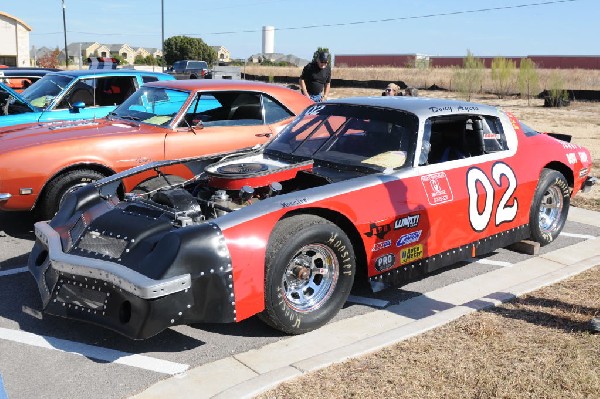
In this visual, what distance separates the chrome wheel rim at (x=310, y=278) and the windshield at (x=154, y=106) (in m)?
3.40

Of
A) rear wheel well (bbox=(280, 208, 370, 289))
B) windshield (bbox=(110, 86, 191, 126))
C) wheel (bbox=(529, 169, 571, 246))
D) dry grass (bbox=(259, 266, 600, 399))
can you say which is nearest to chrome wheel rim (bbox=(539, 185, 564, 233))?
wheel (bbox=(529, 169, 571, 246))

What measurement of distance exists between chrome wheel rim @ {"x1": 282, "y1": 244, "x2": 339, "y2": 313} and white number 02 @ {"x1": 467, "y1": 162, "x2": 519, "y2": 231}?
4.97 feet

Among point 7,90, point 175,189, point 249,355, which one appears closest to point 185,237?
point 249,355

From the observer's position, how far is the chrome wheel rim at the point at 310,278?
4.19m

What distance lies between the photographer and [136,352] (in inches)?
157

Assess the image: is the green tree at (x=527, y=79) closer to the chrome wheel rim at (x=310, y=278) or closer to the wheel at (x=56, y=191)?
the wheel at (x=56, y=191)

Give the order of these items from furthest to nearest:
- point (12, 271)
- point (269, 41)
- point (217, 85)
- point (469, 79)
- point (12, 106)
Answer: point (269, 41) < point (469, 79) < point (12, 106) < point (217, 85) < point (12, 271)

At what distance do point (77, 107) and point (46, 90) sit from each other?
1175 mm

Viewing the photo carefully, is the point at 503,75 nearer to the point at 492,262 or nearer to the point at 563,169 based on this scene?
the point at 563,169

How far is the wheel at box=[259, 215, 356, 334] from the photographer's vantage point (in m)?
3.95

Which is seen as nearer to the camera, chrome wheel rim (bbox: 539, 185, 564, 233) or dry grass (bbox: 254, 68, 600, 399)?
dry grass (bbox: 254, 68, 600, 399)

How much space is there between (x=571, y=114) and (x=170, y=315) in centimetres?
2426

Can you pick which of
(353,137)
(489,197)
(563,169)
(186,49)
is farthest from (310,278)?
(186,49)

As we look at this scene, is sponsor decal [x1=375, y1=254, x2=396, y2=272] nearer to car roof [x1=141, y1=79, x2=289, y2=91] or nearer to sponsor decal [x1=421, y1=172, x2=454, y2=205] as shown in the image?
sponsor decal [x1=421, y1=172, x2=454, y2=205]
